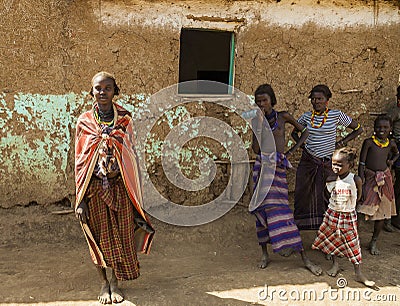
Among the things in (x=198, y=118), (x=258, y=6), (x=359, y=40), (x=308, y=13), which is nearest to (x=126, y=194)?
(x=198, y=118)

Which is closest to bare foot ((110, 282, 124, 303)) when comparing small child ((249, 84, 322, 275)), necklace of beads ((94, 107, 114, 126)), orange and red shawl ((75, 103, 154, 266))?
orange and red shawl ((75, 103, 154, 266))

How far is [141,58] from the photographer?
4445mm

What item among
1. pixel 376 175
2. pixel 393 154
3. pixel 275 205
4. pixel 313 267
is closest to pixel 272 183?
pixel 275 205

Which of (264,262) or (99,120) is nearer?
(99,120)

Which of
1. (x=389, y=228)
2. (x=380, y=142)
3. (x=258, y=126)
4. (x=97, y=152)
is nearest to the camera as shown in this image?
(x=97, y=152)

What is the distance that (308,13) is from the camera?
15.6 feet

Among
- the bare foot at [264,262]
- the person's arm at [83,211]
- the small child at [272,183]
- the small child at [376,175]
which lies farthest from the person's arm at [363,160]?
the person's arm at [83,211]

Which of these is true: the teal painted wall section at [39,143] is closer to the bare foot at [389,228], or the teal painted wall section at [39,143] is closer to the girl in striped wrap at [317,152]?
the girl in striped wrap at [317,152]

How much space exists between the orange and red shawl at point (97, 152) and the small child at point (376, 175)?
2271mm

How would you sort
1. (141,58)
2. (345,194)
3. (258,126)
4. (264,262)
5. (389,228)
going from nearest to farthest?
(345,194) → (258,126) → (264,262) → (141,58) → (389,228)

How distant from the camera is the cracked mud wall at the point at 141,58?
420cm

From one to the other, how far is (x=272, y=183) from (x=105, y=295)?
1616 millimetres

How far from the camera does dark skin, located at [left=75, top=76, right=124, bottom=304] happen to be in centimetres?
308

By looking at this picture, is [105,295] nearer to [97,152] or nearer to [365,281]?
[97,152]
